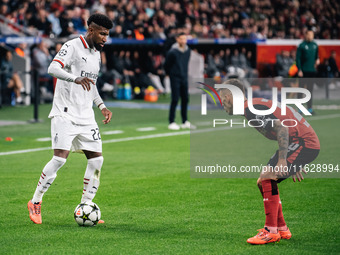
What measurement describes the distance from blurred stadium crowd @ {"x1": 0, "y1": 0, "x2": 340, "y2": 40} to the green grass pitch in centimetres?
1252

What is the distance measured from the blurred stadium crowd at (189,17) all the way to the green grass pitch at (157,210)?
12.5 metres

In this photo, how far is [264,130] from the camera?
643 cm

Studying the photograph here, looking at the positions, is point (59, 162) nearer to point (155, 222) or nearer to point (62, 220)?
point (62, 220)

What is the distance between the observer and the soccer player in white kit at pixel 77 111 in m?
7.08

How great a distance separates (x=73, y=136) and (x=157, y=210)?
1446 millimetres

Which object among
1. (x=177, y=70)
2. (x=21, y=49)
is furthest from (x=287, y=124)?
(x=21, y=49)

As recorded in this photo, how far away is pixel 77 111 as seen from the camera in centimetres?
717

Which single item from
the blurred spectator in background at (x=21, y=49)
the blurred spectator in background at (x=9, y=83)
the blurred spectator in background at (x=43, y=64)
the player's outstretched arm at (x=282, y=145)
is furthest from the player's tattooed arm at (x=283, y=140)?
the blurred spectator in background at (x=21, y=49)

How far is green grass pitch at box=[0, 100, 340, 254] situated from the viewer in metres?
6.32

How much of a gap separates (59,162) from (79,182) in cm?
271

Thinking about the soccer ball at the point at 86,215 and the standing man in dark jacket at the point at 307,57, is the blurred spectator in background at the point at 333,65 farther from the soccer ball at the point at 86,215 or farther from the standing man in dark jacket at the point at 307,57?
the soccer ball at the point at 86,215

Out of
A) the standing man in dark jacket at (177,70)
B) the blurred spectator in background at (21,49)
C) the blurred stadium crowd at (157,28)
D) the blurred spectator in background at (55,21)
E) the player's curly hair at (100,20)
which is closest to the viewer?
the player's curly hair at (100,20)

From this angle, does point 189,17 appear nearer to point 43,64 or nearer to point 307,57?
point 43,64

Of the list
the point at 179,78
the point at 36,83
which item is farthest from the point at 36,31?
the point at 179,78
